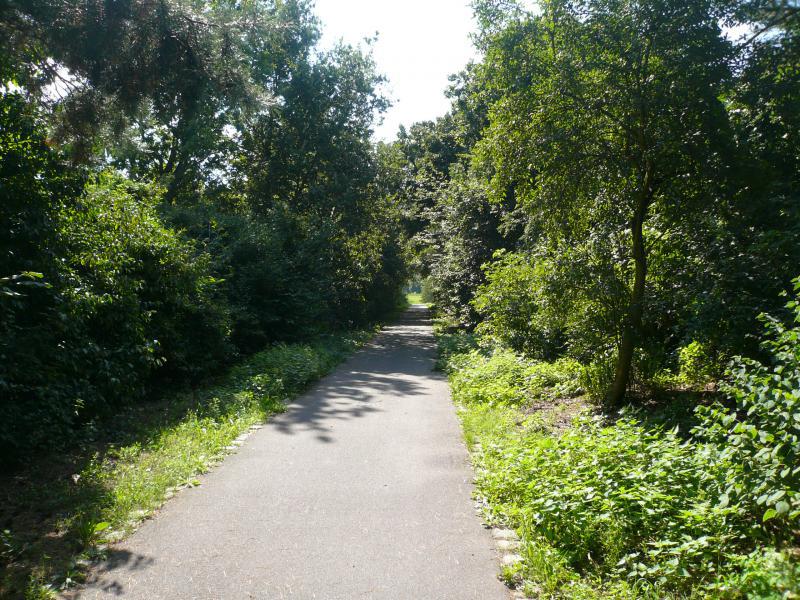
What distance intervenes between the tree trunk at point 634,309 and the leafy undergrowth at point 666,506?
2099 millimetres

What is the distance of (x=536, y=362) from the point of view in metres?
12.1

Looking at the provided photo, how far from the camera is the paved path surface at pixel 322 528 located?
3.91 metres

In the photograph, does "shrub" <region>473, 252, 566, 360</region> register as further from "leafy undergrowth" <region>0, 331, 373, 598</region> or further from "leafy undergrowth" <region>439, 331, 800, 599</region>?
"leafy undergrowth" <region>439, 331, 800, 599</region>

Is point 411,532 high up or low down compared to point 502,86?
down

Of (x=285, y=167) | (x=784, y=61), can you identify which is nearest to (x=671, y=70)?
(x=784, y=61)

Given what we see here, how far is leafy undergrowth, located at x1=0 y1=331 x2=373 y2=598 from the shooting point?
4215 millimetres

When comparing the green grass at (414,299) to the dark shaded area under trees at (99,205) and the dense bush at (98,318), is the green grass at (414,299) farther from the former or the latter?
the dark shaded area under trees at (99,205)

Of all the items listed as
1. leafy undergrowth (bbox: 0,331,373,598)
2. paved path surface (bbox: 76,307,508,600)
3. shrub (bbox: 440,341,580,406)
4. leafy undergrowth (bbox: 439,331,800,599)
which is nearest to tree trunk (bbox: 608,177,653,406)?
shrub (bbox: 440,341,580,406)

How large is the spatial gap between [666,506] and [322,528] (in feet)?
9.15

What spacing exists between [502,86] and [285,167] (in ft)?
61.9

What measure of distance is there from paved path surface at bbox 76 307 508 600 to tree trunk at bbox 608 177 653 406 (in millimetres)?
2502

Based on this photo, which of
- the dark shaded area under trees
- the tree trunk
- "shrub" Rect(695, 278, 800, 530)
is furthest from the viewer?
the tree trunk

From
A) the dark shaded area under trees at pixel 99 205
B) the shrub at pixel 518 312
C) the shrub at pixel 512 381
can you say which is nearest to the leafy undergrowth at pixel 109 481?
the dark shaded area under trees at pixel 99 205

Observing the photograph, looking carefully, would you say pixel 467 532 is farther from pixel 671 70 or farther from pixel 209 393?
pixel 209 393
